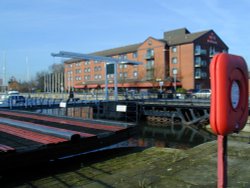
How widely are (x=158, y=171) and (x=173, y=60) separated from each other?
217 ft

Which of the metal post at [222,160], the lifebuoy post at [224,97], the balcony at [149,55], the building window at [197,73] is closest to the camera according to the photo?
the lifebuoy post at [224,97]

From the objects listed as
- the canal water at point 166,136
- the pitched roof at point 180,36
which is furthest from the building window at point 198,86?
the canal water at point 166,136

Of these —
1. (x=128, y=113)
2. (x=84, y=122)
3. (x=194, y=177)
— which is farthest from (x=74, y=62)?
(x=194, y=177)

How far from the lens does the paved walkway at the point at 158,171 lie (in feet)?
19.6

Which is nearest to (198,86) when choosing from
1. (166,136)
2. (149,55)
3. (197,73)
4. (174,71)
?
(197,73)

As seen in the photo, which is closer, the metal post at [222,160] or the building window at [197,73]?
the metal post at [222,160]

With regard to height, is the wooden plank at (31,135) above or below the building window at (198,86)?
below

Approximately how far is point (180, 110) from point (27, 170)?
72.7ft

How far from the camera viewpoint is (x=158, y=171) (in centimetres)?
682

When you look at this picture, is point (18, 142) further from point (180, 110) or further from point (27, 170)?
point (180, 110)

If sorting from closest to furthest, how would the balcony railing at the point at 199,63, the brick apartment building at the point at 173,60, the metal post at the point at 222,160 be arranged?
1. the metal post at the point at 222,160
2. the balcony railing at the point at 199,63
3. the brick apartment building at the point at 173,60

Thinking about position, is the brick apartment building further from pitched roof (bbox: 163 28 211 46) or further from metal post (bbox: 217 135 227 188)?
metal post (bbox: 217 135 227 188)

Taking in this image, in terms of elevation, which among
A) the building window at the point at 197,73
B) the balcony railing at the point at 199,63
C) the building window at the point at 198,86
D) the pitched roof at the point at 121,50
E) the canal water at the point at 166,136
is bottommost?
the canal water at the point at 166,136

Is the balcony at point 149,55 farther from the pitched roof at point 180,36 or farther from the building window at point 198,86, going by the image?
the building window at point 198,86
